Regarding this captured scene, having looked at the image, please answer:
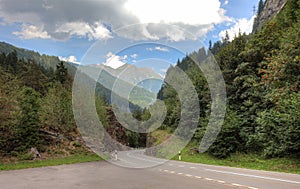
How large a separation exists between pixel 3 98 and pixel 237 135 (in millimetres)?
18254

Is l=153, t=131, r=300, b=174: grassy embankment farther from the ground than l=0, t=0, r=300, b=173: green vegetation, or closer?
closer

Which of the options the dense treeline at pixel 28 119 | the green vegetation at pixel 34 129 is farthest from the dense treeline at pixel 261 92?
the dense treeline at pixel 28 119

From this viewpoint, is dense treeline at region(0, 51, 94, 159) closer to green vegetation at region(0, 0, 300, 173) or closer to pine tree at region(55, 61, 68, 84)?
green vegetation at region(0, 0, 300, 173)

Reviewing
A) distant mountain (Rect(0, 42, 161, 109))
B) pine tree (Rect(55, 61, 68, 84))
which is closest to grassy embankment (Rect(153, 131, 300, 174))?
distant mountain (Rect(0, 42, 161, 109))

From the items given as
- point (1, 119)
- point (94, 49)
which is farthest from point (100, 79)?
point (1, 119)

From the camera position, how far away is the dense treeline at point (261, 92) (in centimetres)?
1440

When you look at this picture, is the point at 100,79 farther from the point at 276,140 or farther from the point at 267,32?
the point at 267,32

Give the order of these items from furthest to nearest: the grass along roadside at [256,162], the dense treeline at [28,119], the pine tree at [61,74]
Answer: the pine tree at [61,74] < the dense treeline at [28,119] < the grass along roadside at [256,162]

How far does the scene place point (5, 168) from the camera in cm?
1534

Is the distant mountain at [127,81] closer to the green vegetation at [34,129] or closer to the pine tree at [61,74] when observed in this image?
the green vegetation at [34,129]

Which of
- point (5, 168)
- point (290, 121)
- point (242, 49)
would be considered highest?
point (242, 49)

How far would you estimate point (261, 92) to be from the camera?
67.8 ft

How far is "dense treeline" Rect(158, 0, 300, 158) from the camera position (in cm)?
1440

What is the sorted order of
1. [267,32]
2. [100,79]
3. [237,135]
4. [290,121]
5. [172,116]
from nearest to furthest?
[100,79]
[290,121]
[237,135]
[267,32]
[172,116]
